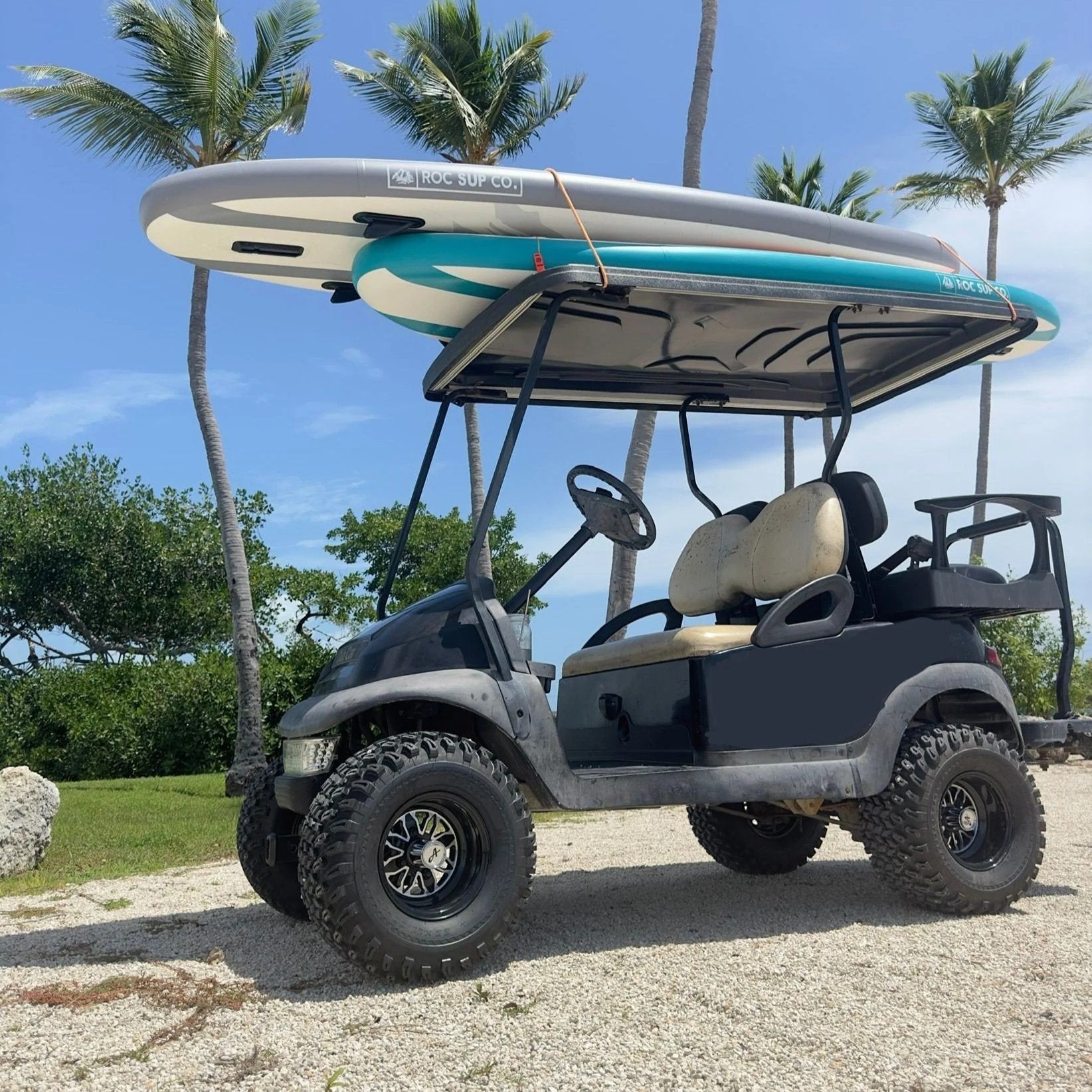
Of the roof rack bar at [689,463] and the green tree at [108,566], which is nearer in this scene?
the roof rack bar at [689,463]

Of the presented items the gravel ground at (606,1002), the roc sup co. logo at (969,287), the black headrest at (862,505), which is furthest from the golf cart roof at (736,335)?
the gravel ground at (606,1002)

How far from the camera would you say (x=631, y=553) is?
1273 centimetres

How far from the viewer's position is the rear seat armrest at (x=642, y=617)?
254 inches

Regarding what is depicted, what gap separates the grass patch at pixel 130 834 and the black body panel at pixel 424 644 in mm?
4033

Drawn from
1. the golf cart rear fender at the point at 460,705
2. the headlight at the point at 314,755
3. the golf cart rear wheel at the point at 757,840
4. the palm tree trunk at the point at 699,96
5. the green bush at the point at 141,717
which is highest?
the palm tree trunk at the point at 699,96

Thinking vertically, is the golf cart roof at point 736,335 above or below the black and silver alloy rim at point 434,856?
above

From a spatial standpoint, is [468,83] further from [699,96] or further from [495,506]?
[495,506]

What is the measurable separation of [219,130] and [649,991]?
591 inches

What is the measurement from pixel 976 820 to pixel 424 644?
8.89 feet

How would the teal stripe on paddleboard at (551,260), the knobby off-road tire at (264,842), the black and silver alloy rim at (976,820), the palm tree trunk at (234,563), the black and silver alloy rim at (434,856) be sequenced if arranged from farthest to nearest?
1. the palm tree trunk at (234,563)
2. the black and silver alloy rim at (976,820)
3. the knobby off-road tire at (264,842)
4. the teal stripe on paddleboard at (551,260)
5. the black and silver alloy rim at (434,856)

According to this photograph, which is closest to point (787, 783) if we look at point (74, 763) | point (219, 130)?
point (219, 130)

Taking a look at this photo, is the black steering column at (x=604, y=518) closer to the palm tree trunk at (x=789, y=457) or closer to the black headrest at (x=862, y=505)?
the black headrest at (x=862, y=505)

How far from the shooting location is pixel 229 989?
3906 millimetres

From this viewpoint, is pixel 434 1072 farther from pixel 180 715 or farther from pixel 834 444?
pixel 180 715
